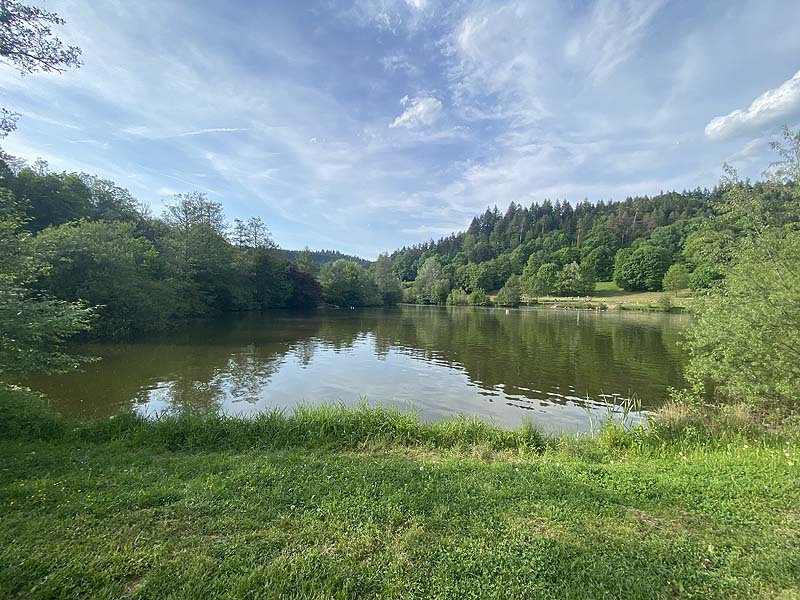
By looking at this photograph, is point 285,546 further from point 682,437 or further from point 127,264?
point 127,264

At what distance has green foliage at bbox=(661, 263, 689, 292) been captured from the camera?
79062 millimetres

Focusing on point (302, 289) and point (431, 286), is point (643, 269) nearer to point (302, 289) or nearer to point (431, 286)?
point (431, 286)

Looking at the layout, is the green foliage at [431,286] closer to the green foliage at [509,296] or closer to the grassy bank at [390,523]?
the green foliage at [509,296]

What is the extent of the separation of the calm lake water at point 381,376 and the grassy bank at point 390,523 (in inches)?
241

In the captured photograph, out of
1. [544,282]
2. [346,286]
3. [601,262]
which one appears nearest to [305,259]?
[346,286]

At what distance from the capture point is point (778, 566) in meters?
3.45

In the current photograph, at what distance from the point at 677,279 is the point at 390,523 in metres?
96.1

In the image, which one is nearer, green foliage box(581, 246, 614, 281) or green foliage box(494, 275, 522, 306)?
green foliage box(494, 275, 522, 306)

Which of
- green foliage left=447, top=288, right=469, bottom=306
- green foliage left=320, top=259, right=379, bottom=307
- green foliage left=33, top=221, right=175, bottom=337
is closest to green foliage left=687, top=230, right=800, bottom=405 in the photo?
green foliage left=33, top=221, right=175, bottom=337

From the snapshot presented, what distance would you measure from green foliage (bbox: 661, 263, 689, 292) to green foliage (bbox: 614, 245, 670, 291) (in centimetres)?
991

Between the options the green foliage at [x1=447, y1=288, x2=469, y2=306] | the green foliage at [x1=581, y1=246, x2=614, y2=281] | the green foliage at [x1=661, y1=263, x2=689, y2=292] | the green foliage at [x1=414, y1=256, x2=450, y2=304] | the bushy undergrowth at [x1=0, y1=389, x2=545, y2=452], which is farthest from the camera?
the green foliage at [x1=414, y1=256, x2=450, y2=304]

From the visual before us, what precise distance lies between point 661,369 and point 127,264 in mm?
36051

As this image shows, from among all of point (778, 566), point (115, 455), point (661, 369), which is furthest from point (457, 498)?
point (661, 369)

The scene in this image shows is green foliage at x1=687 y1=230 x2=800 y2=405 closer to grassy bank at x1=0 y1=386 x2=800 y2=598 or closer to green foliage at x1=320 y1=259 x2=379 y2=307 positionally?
grassy bank at x1=0 y1=386 x2=800 y2=598
